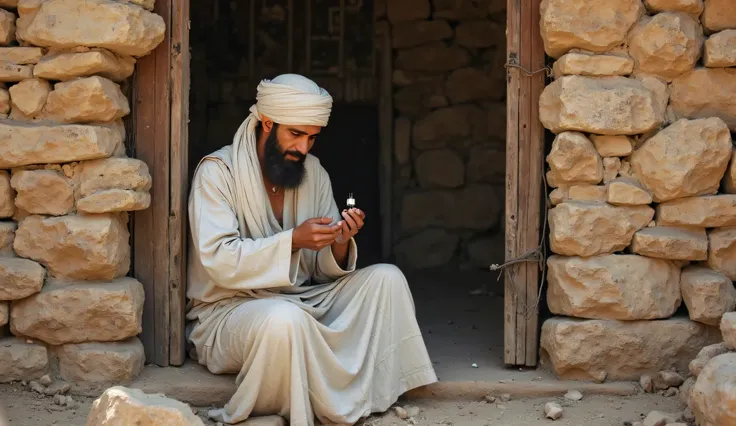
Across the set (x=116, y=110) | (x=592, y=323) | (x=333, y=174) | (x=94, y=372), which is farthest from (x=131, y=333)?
(x=333, y=174)

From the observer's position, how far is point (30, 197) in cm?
433

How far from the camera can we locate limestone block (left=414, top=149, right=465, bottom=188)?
7137 millimetres

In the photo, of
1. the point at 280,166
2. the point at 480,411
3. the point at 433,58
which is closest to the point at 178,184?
the point at 280,166

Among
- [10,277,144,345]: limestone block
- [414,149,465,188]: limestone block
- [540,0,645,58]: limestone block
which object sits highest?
[540,0,645,58]: limestone block

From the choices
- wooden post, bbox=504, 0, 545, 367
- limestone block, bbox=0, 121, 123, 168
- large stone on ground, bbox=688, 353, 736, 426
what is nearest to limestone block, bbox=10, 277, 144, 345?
limestone block, bbox=0, 121, 123, 168

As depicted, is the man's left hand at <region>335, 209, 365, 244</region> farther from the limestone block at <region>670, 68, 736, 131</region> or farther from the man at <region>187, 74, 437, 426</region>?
the limestone block at <region>670, 68, 736, 131</region>

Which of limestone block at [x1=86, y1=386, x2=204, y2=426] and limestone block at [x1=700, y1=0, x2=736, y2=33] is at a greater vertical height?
limestone block at [x1=700, y1=0, x2=736, y2=33]

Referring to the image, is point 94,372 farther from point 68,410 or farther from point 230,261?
point 230,261

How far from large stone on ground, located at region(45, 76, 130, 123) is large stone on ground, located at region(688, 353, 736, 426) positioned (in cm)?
263

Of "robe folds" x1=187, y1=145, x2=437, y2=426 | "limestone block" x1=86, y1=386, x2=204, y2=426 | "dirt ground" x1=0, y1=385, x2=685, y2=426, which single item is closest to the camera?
"limestone block" x1=86, y1=386, x2=204, y2=426

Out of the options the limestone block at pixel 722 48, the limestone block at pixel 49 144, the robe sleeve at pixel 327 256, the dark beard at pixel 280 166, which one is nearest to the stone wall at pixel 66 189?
the limestone block at pixel 49 144

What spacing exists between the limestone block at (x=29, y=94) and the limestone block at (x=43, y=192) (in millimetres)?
274

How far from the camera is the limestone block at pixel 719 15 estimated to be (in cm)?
448

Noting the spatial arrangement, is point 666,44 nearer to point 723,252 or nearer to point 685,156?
point 685,156
